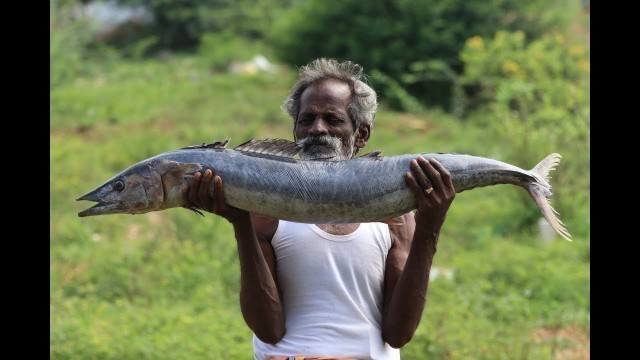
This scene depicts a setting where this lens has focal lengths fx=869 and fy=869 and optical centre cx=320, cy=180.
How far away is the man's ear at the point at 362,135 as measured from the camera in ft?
10.6

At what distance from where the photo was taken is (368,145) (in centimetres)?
1187

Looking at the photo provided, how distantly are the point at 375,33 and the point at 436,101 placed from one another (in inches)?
65.1

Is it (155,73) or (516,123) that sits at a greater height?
(155,73)

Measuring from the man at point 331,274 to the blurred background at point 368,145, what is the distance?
21.0 inches

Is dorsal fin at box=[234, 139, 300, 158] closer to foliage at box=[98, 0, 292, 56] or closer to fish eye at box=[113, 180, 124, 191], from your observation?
fish eye at box=[113, 180, 124, 191]

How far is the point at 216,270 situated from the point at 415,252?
16.6ft

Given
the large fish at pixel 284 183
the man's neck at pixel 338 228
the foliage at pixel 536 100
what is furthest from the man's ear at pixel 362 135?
the foliage at pixel 536 100

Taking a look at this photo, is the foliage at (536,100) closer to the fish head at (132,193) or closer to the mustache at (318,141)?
the mustache at (318,141)

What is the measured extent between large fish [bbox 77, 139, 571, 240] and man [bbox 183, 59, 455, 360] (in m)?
0.21

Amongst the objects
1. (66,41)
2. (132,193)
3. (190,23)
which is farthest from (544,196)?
(190,23)

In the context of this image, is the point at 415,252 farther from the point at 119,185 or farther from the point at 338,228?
the point at 119,185

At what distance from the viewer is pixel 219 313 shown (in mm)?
6801
